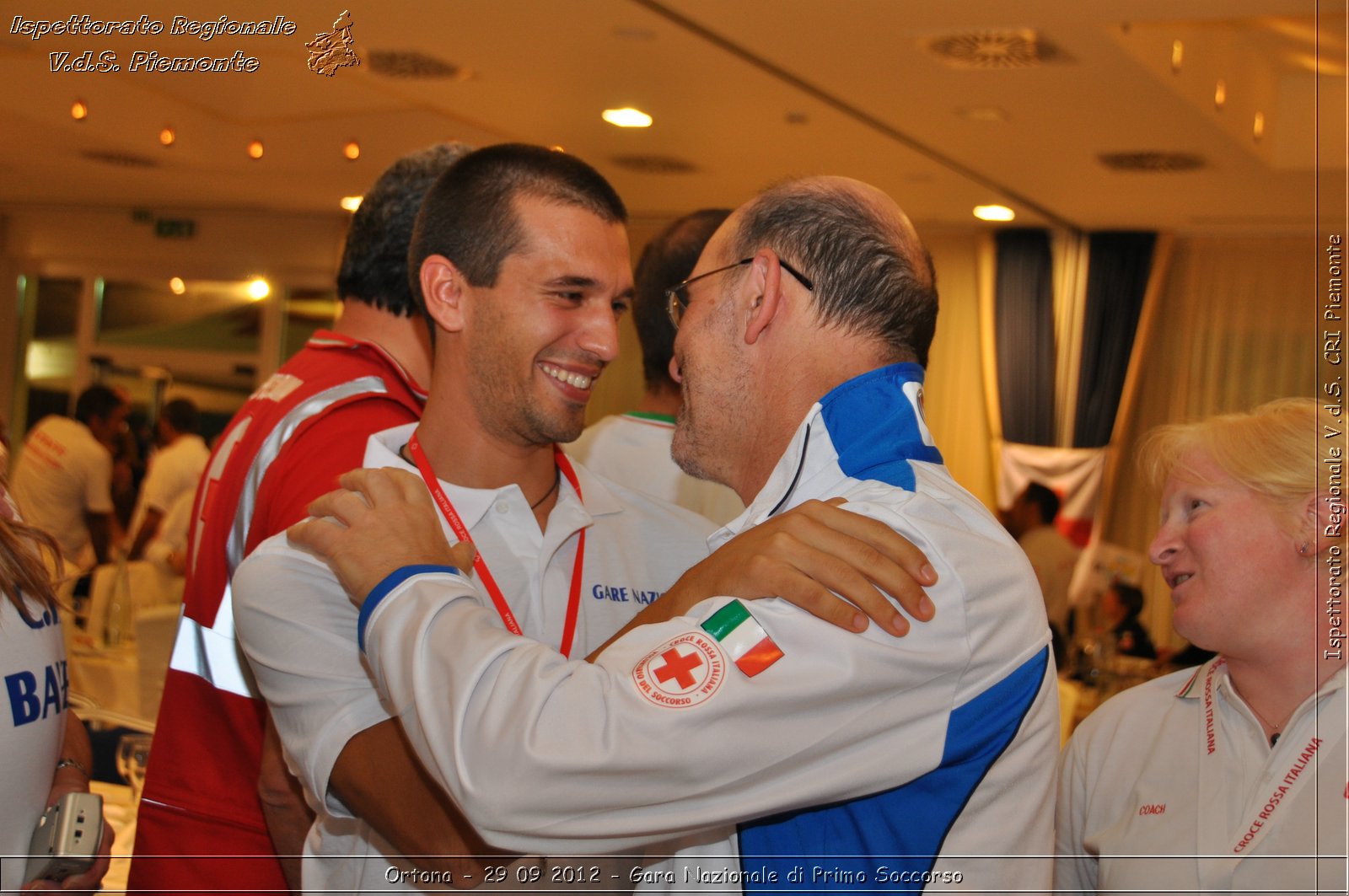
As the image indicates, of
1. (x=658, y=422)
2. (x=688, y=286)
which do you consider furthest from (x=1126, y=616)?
(x=688, y=286)

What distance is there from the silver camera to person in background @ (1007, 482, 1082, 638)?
241 inches

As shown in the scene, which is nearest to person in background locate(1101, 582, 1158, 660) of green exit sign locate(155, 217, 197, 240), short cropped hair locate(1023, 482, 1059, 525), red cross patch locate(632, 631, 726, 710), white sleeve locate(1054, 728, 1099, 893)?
short cropped hair locate(1023, 482, 1059, 525)

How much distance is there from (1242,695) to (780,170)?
6.45 metres

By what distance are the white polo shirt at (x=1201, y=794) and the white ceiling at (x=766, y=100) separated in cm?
238

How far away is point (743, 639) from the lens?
3.82ft

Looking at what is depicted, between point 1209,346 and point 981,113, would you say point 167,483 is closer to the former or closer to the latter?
point 981,113

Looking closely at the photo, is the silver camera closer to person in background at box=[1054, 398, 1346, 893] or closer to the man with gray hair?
the man with gray hair

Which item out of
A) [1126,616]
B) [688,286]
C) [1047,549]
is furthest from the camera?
[1047,549]

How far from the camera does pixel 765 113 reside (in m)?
6.54

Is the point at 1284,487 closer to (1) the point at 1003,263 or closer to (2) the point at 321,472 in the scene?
(2) the point at 321,472

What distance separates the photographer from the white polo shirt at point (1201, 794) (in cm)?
163

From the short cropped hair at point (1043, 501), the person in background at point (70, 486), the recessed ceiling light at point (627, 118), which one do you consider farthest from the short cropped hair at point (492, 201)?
the short cropped hair at point (1043, 501)

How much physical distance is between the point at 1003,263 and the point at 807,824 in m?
9.05

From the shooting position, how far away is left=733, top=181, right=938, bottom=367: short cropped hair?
1448 millimetres
